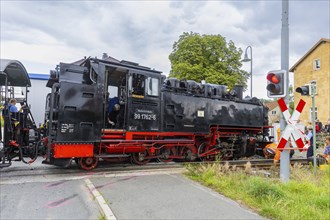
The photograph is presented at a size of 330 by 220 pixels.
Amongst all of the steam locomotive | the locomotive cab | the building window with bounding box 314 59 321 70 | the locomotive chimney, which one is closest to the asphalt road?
the locomotive cab

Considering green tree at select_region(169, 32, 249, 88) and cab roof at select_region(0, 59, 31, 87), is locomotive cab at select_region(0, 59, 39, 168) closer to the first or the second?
cab roof at select_region(0, 59, 31, 87)

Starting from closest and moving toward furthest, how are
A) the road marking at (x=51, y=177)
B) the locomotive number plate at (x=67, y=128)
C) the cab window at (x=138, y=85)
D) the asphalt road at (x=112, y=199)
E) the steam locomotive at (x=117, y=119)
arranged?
1. the asphalt road at (x=112, y=199)
2. the road marking at (x=51, y=177)
3. the locomotive number plate at (x=67, y=128)
4. the steam locomotive at (x=117, y=119)
5. the cab window at (x=138, y=85)

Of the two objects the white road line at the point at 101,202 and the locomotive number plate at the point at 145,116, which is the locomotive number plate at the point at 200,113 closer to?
the locomotive number plate at the point at 145,116

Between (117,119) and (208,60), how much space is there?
22.3m

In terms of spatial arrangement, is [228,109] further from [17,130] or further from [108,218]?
[108,218]

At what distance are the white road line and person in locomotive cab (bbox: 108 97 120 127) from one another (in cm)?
Answer: 295

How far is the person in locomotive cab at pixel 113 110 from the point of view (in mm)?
9117

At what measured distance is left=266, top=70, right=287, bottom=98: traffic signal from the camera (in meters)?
7.04

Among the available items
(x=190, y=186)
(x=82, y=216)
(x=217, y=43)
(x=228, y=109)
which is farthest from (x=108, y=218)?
(x=217, y=43)

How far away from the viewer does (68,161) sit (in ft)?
26.3

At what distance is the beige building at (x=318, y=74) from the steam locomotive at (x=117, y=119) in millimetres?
25253

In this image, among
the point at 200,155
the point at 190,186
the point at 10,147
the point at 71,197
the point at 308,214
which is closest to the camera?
the point at 308,214

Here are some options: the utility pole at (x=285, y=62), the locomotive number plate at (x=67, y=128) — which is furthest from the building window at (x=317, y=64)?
the locomotive number plate at (x=67, y=128)

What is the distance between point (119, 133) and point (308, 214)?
17.7ft
